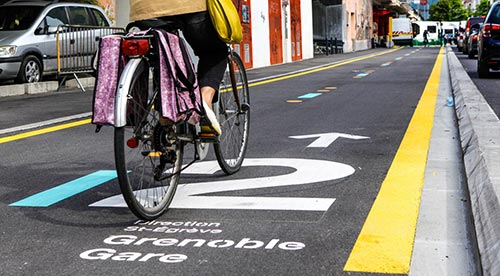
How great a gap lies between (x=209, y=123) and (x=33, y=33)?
1174cm

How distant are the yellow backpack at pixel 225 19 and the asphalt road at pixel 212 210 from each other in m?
0.96

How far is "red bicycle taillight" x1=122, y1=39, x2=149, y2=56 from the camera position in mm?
3874

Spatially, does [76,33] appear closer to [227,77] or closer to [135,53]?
[227,77]

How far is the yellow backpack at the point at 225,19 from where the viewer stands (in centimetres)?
429

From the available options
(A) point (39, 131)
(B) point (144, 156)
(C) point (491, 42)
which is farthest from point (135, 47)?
(C) point (491, 42)

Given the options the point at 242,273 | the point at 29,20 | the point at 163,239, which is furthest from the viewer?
the point at 29,20

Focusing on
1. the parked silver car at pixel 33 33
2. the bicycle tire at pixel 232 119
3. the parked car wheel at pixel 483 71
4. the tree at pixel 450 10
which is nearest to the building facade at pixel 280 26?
the parked silver car at pixel 33 33

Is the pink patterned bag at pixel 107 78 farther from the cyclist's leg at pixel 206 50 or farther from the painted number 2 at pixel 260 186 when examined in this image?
the painted number 2 at pixel 260 186

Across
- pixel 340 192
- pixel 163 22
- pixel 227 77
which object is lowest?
pixel 340 192

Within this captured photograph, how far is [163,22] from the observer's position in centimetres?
427

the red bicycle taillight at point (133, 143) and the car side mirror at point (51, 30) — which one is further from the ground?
the car side mirror at point (51, 30)

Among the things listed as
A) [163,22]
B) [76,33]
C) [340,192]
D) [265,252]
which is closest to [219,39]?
[163,22]

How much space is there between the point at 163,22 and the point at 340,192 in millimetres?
1482

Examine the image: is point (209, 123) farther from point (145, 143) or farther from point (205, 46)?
point (145, 143)
